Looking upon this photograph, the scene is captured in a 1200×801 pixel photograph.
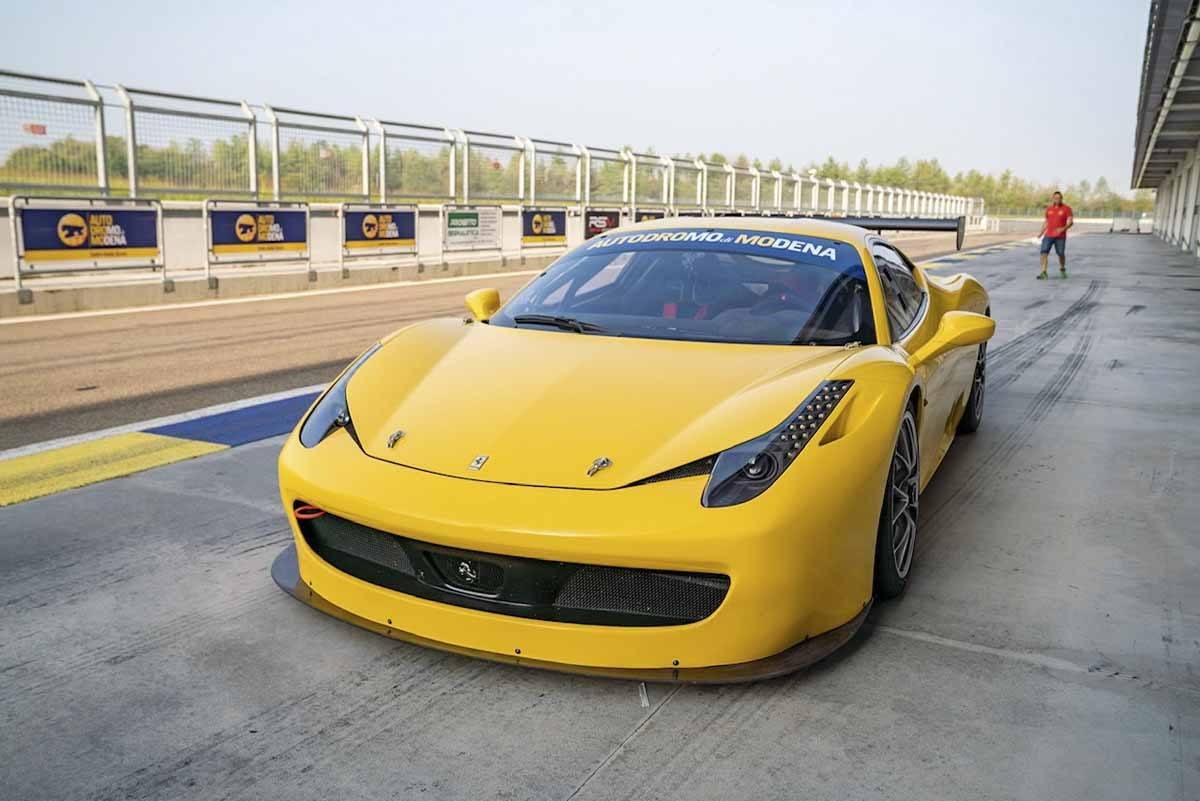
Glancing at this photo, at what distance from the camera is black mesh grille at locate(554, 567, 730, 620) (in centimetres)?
269

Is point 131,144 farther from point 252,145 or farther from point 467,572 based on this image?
point 467,572

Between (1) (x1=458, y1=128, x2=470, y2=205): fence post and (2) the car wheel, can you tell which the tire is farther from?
(1) (x1=458, y1=128, x2=470, y2=205): fence post

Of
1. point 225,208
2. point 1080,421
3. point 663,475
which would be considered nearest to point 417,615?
point 663,475

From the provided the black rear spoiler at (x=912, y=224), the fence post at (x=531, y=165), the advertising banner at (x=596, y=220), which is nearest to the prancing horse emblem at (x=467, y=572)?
the black rear spoiler at (x=912, y=224)

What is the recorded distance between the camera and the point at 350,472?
9.90ft

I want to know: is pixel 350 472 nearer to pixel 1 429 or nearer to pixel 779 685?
pixel 779 685

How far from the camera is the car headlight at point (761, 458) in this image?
274 centimetres

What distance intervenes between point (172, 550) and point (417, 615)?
4.68 feet

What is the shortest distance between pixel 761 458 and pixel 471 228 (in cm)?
1816

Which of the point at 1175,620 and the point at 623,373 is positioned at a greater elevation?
the point at 623,373

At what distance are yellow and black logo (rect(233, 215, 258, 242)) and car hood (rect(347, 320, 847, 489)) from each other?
38.7 feet

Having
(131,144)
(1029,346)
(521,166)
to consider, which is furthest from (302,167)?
(1029,346)

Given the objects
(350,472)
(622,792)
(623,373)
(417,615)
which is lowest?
(622,792)

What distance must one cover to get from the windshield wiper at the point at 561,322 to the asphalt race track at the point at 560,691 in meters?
1.23
